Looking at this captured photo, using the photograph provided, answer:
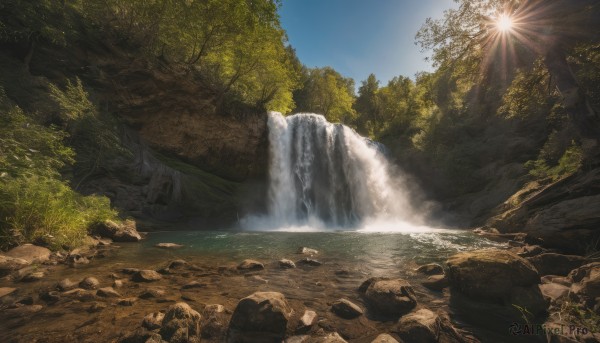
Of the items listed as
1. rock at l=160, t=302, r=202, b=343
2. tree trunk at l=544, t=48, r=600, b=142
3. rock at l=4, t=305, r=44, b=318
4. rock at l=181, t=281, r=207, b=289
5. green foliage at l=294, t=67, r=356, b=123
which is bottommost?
rock at l=4, t=305, r=44, b=318

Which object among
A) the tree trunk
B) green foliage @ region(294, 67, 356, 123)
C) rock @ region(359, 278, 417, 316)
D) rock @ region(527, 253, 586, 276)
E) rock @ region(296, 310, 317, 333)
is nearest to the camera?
rock @ region(296, 310, 317, 333)

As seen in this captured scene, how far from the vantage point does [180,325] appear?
11.8 ft

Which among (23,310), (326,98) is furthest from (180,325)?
(326,98)

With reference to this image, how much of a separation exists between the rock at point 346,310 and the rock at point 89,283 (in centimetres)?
485

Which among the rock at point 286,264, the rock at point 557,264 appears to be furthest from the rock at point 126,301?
the rock at point 557,264

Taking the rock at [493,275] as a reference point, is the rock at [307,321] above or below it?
below

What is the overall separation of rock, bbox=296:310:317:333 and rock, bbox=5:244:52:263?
23.4ft

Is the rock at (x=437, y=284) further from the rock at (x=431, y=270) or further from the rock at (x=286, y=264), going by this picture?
the rock at (x=286, y=264)

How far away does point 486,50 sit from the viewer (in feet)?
44.0

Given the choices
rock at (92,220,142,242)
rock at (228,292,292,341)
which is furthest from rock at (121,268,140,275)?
rock at (92,220,142,242)

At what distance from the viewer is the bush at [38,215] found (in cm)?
710

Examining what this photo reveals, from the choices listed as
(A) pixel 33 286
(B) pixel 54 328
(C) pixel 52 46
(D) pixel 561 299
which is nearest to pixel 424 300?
(D) pixel 561 299

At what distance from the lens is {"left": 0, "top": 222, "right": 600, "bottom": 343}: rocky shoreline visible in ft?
12.1

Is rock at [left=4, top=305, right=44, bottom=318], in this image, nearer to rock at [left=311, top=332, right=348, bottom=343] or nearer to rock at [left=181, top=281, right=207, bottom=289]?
rock at [left=181, top=281, right=207, bottom=289]
